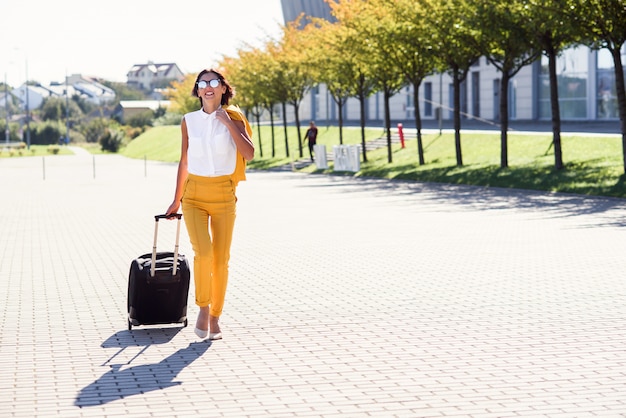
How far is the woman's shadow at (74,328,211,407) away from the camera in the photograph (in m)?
6.15

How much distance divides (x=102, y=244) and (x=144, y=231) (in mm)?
2105

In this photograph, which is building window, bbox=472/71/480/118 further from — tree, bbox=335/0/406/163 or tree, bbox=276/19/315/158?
tree, bbox=335/0/406/163

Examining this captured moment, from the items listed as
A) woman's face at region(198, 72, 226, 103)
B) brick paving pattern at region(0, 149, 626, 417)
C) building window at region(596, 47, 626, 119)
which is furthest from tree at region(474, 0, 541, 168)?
building window at region(596, 47, 626, 119)

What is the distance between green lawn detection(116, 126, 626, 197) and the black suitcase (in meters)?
15.9

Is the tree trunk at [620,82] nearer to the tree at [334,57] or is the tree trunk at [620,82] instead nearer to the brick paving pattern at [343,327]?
the brick paving pattern at [343,327]

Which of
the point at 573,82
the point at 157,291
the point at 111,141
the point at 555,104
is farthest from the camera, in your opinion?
the point at 111,141

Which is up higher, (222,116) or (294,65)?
(294,65)

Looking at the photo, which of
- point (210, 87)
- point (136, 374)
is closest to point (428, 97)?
point (210, 87)

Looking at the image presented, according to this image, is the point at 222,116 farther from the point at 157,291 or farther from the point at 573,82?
the point at 573,82

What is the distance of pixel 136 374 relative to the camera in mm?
6688

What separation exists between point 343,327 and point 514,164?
2421 centimetres

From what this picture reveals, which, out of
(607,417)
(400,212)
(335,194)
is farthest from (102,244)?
(335,194)

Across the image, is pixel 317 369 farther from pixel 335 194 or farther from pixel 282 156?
pixel 282 156

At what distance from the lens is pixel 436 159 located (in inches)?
1491
